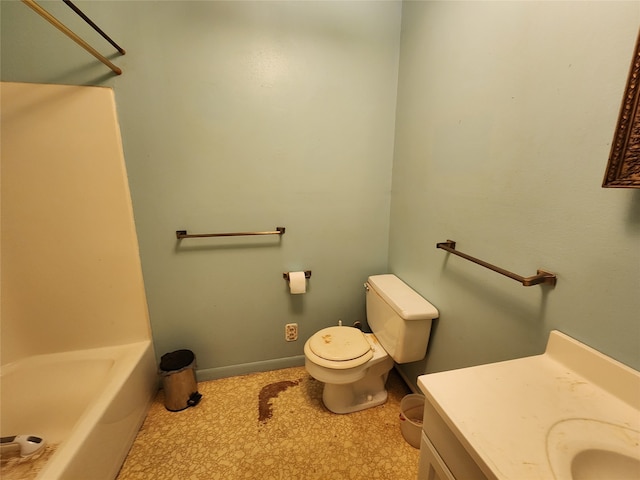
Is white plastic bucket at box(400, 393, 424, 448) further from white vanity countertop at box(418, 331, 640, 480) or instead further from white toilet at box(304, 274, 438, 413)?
white vanity countertop at box(418, 331, 640, 480)

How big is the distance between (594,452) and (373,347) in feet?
3.35

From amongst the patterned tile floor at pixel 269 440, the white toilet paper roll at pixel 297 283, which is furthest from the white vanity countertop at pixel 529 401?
the white toilet paper roll at pixel 297 283

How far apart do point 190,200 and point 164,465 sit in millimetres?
Result: 1324

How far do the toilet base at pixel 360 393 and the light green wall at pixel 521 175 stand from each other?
0.94 ft

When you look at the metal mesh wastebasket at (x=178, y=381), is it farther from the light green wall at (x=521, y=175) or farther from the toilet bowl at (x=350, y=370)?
the light green wall at (x=521, y=175)

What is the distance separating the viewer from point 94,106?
4.26ft

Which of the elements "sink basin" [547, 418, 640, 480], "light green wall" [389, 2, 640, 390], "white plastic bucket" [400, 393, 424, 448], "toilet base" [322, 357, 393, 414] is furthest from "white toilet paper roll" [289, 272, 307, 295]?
"sink basin" [547, 418, 640, 480]

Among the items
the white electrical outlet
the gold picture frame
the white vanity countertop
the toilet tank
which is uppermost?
the gold picture frame

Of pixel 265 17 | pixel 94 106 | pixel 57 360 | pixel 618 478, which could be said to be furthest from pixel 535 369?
pixel 57 360

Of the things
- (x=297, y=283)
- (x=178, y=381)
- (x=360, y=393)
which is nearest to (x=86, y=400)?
(x=178, y=381)

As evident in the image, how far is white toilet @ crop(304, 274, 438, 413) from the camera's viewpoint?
1333mm

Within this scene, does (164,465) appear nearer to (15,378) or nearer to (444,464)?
(15,378)

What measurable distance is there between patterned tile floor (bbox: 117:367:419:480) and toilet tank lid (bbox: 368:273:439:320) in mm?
670

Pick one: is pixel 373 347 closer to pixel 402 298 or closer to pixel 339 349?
pixel 339 349
